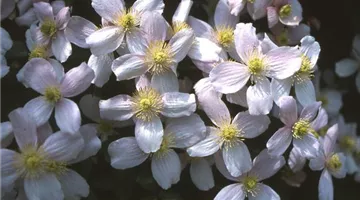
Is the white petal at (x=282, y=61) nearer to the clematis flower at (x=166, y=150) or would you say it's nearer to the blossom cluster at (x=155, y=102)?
the blossom cluster at (x=155, y=102)

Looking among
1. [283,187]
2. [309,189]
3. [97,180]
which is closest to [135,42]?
[97,180]

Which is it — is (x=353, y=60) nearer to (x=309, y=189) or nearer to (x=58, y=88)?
(x=309, y=189)

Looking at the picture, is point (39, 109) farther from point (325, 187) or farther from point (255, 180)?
point (325, 187)

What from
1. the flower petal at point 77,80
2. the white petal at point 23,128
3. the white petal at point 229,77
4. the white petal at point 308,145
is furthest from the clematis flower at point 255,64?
the white petal at point 23,128

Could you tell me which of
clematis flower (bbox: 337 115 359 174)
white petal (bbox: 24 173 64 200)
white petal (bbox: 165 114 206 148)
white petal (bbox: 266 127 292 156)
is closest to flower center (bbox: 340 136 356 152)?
clematis flower (bbox: 337 115 359 174)

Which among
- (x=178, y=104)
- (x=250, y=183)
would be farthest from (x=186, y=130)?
(x=250, y=183)
